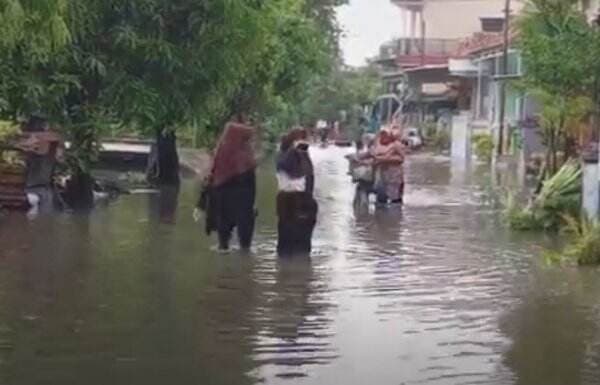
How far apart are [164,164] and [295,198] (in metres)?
17.5

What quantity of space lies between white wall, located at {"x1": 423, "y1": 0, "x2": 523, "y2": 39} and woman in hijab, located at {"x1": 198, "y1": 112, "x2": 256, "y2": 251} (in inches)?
2954

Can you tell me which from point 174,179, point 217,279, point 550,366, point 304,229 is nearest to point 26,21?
point 217,279

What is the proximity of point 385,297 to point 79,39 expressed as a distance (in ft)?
41.0

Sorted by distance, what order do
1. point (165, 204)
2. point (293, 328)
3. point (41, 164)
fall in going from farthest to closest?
point (165, 204) → point (41, 164) → point (293, 328)

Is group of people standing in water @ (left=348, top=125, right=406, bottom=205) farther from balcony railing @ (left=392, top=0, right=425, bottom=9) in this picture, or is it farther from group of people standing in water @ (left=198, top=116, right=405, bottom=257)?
balcony railing @ (left=392, top=0, right=425, bottom=9)

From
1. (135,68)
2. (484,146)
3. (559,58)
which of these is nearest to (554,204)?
(559,58)

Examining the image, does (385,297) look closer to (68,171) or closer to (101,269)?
(101,269)

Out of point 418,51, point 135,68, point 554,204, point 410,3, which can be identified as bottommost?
point 554,204

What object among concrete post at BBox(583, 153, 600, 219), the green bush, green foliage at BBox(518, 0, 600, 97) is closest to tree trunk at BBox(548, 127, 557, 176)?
green foliage at BBox(518, 0, 600, 97)

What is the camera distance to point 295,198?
16.2 m

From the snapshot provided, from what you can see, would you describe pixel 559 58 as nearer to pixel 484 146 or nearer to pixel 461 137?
pixel 484 146

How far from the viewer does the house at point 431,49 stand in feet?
236

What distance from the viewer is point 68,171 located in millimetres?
25297

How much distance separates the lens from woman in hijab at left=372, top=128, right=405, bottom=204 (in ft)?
83.5
